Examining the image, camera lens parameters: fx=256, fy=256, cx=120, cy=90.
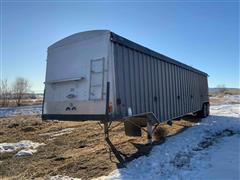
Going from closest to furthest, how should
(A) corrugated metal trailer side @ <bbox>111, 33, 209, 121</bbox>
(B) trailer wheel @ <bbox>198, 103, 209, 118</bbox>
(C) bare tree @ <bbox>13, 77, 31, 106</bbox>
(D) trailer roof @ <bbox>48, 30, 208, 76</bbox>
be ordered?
1. (D) trailer roof @ <bbox>48, 30, 208, 76</bbox>
2. (A) corrugated metal trailer side @ <bbox>111, 33, 209, 121</bbox>
3. (B) trailer wheel @ <bbox>198, 103, 209, 118</bbox>
4. (C) bare tree @ <bbox>13, 77, 31, 106</bbox>

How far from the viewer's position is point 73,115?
22.5 ft

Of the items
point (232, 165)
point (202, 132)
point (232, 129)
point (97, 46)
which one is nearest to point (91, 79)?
point (97, 46)

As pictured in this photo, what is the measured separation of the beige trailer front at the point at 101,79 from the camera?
6316 mm

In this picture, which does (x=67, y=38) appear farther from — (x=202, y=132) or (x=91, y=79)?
(x=202, y=132)

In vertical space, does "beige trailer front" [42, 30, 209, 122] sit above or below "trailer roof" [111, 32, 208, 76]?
below

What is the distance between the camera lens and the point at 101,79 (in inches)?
249

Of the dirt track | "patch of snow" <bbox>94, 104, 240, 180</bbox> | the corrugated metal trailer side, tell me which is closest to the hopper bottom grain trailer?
the corrugated metal trailer side

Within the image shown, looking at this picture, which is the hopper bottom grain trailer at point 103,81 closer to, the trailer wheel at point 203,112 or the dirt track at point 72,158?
the dirt track at point 72,158

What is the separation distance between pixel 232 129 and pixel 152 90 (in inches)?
215

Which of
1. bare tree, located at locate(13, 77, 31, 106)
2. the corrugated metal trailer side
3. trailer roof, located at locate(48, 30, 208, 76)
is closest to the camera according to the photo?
trailer roof, located at locate(48, 30, 208, 76)

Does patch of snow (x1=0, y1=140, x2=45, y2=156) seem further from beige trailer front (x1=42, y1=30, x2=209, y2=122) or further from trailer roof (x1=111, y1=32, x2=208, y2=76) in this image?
trailer roof (x1=111, y1=32, x2=208, y2=76)

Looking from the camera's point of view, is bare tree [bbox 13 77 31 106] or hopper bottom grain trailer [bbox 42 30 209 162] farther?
bare tree [bbox 13 77 31 106]

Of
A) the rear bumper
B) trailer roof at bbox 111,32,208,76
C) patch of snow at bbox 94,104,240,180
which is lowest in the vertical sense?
patch of snow at bbox 94,104,240,180

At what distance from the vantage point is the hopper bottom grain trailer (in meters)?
6.31
